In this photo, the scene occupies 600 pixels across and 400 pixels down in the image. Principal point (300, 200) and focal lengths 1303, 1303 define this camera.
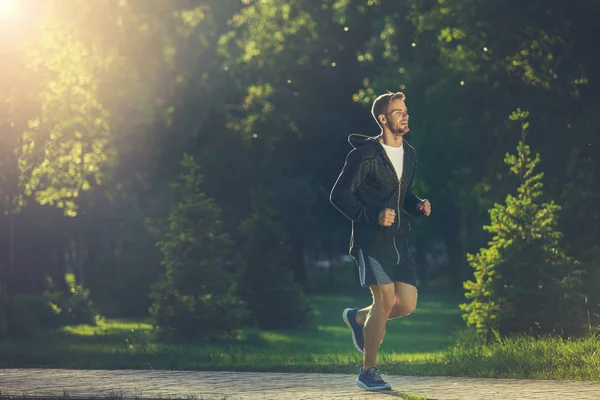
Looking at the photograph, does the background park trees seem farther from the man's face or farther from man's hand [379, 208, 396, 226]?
man's hand [379, 208, 396, 226]

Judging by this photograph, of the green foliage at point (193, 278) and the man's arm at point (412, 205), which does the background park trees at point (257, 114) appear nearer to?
the green foliage at point (193, 278)


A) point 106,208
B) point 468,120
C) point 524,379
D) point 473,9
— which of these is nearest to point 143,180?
point 106,208

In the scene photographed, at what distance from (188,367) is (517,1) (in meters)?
12.7

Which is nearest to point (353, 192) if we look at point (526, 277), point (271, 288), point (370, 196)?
point (370, 196)

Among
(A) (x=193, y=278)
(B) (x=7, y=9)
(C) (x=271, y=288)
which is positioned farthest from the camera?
(C) (x=271, y=288)

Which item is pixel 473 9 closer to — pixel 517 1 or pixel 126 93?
pixel 517 1

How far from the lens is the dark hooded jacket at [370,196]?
1012cm

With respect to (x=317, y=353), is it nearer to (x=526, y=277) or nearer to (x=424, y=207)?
(x=526, y=277)

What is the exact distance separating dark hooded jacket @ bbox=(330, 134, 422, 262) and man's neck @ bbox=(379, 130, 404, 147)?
0.29 ft

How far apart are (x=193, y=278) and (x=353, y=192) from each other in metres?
13.4

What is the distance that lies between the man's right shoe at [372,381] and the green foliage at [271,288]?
1943 cm

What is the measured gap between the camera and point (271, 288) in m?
30.0

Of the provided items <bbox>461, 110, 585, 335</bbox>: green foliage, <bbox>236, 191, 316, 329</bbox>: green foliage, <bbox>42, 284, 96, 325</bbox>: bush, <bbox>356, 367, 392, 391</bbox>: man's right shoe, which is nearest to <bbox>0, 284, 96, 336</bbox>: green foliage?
<bbox>42, 284, 96, 325</bbox>: bush

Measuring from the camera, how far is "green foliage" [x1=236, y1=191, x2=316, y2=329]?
2973 cm
